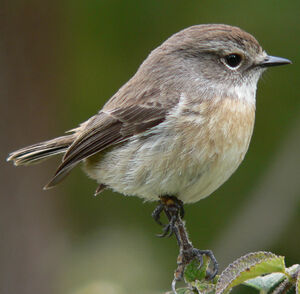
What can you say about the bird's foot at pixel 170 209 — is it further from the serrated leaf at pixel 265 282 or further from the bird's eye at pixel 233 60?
the bird's eye at pixel 233 60

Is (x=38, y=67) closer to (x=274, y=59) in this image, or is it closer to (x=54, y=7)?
(x=54, y=7)

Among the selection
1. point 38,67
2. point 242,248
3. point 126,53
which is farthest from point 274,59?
point 38,67

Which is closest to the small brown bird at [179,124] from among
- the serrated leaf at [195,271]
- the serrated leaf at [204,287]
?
the serrated leaf at [195,271]

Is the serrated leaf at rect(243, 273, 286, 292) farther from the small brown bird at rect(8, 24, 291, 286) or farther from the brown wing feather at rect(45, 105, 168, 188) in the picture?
the brown wing feather at rect(45, 105, 168, 188)

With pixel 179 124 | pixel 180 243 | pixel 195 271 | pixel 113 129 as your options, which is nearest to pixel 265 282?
pixel 195 271

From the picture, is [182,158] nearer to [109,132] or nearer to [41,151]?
[109,132]
